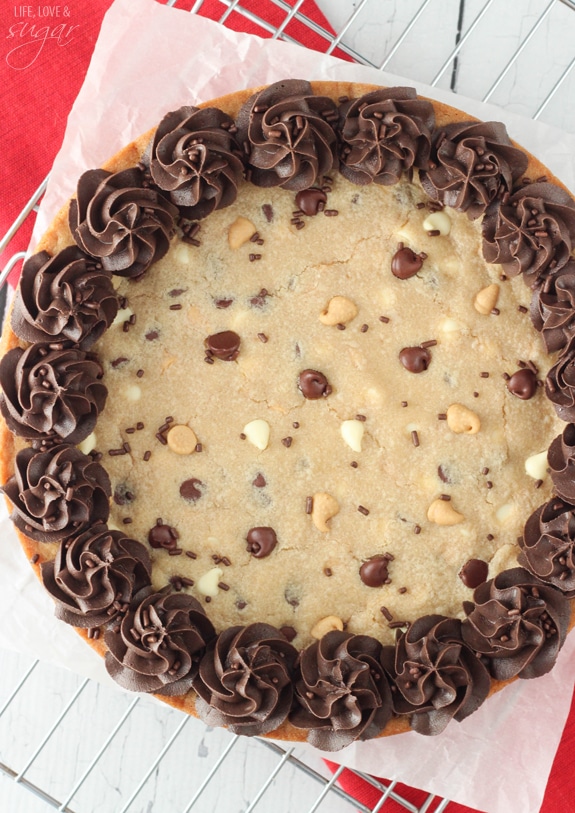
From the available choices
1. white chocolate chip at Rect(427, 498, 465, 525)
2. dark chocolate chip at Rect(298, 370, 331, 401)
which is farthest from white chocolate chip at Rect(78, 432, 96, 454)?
white chocolate chip at Rect(427, 498, 465, 525)

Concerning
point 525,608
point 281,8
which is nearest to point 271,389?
point 525,608

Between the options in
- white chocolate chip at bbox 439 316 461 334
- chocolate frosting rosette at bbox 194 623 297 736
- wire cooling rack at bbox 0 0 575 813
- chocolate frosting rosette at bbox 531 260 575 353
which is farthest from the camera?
wire cooling rack at bbox 0 0 575 813

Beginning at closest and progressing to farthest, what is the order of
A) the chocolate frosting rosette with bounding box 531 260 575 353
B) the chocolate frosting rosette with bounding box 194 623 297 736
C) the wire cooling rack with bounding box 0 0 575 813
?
the chocolate frosting rosette with bounding box 194 623 297 736 → the chocolate frosting rosette with bounding box 531 260 575 353 → the wire cooling rack with bounding box 0 0 575 813

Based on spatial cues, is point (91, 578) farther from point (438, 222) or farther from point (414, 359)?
point (438, 222)

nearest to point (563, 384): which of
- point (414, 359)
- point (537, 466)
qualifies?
point (537, 466)

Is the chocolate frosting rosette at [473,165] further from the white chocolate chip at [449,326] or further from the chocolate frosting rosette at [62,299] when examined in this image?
the chocolate frosting rosette at [62,299]

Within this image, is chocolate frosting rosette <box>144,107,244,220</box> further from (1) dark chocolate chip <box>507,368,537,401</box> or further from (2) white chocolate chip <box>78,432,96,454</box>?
(1) dark chocolate chip <box>507,368,537,401</box>

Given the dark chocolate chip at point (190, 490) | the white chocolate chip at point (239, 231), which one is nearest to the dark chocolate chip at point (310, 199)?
the white chocolate chip at point (239, 231)
